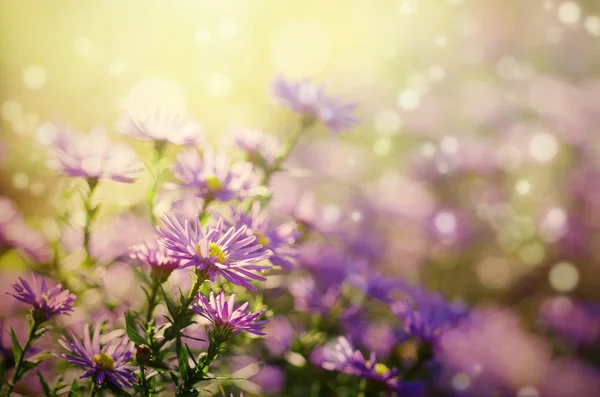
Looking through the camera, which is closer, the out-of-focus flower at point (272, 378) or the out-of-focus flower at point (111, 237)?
the out-of-focus flower at point (111, 237)

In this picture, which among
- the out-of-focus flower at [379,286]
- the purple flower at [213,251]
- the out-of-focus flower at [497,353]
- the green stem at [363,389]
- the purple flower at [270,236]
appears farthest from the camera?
the out-of-focus flower at [497,353]

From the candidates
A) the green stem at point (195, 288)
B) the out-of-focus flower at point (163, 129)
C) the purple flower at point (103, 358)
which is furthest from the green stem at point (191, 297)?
the out-of-focus flower at point (163, 129)

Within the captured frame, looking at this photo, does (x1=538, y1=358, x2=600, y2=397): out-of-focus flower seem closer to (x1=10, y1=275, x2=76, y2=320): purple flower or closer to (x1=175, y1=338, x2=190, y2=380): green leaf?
(x1=175, y1=338, x2=190, y2=380): green leaf

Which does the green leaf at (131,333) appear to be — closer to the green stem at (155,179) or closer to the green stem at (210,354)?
the green stem at (210,354)

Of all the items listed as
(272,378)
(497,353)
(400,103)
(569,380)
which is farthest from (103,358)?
(400,103)

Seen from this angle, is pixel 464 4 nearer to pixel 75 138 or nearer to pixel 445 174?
pixel 445 174

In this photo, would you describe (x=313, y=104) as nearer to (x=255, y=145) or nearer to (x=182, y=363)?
(x=255, y=145)
